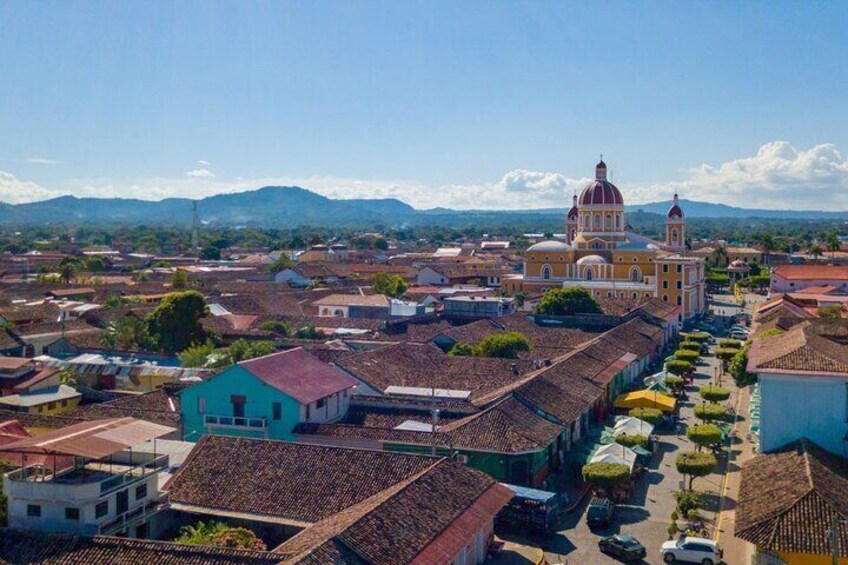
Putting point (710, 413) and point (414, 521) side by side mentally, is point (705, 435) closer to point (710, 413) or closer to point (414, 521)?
point (710, 413)

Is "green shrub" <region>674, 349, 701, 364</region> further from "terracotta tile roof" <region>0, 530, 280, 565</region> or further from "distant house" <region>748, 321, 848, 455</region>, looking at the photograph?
"terracotta tile roof" <region>0, 530, 280, 565</region>

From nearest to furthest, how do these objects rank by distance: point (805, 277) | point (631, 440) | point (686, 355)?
1. point (631, 440)
2. point (686, 355)
3. point (805, 277)

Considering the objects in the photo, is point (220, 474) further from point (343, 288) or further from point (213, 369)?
point (343, 288)

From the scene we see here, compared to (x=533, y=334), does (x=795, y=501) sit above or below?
above

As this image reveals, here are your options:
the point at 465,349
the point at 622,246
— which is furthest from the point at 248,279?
the point at 465,349

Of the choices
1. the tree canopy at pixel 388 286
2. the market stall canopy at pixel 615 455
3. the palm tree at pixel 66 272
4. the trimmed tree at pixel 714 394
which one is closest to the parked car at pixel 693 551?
the market stall canopy at pixel 615 455

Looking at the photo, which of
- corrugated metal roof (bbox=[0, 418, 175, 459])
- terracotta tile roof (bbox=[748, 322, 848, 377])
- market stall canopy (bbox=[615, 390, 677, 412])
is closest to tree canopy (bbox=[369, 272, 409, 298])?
market stall canopy (bbox=[615, 390, 677, 412])

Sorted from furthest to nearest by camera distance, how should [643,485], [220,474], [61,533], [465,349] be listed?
[465,349], [643,485], [220,474], [61,533]

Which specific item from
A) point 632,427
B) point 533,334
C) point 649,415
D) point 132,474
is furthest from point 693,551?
point 533,334
